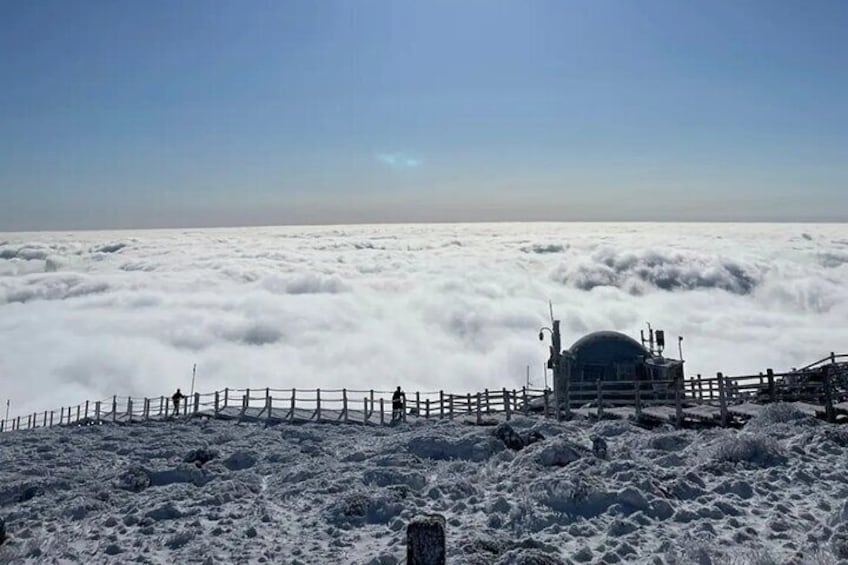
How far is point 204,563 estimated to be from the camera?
35.5 feet

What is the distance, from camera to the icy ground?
10352 millimetres

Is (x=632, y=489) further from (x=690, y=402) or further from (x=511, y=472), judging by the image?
(x=690, y=402)

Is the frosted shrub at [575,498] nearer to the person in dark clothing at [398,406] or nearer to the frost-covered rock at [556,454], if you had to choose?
the frost-covered rock at [556,454]

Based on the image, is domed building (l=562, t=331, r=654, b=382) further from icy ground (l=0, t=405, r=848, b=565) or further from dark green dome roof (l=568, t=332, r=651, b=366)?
icy ground (l=0, t=405, r=848, b=565)

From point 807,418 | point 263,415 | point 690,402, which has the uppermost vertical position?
point 807,418

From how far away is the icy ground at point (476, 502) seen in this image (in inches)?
408

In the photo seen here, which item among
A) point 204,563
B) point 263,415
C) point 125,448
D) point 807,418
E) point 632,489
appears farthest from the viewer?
point 263,415

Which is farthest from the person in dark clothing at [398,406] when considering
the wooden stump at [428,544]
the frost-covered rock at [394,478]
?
the wooden stump at [428,544]

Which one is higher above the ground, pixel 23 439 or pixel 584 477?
pixel 584 477

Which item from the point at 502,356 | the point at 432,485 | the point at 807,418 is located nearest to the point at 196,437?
the point at 432,485

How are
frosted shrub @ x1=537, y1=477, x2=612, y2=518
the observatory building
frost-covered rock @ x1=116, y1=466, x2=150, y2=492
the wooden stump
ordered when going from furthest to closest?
the observatory building → frost-covered rock @ x1=116, y1=466, x2=150, y2=492 → frosted shrub @ x1=537, y1=477, x2=612, y2=518 → the wooden stump

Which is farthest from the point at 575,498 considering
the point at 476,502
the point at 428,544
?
the point at 428,544

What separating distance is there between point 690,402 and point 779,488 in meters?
13.8

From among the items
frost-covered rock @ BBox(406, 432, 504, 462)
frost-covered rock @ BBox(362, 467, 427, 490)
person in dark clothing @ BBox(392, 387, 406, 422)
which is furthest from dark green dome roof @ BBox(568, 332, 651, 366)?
frost-covered rock @ BBox(362, 467, 427, 490)
